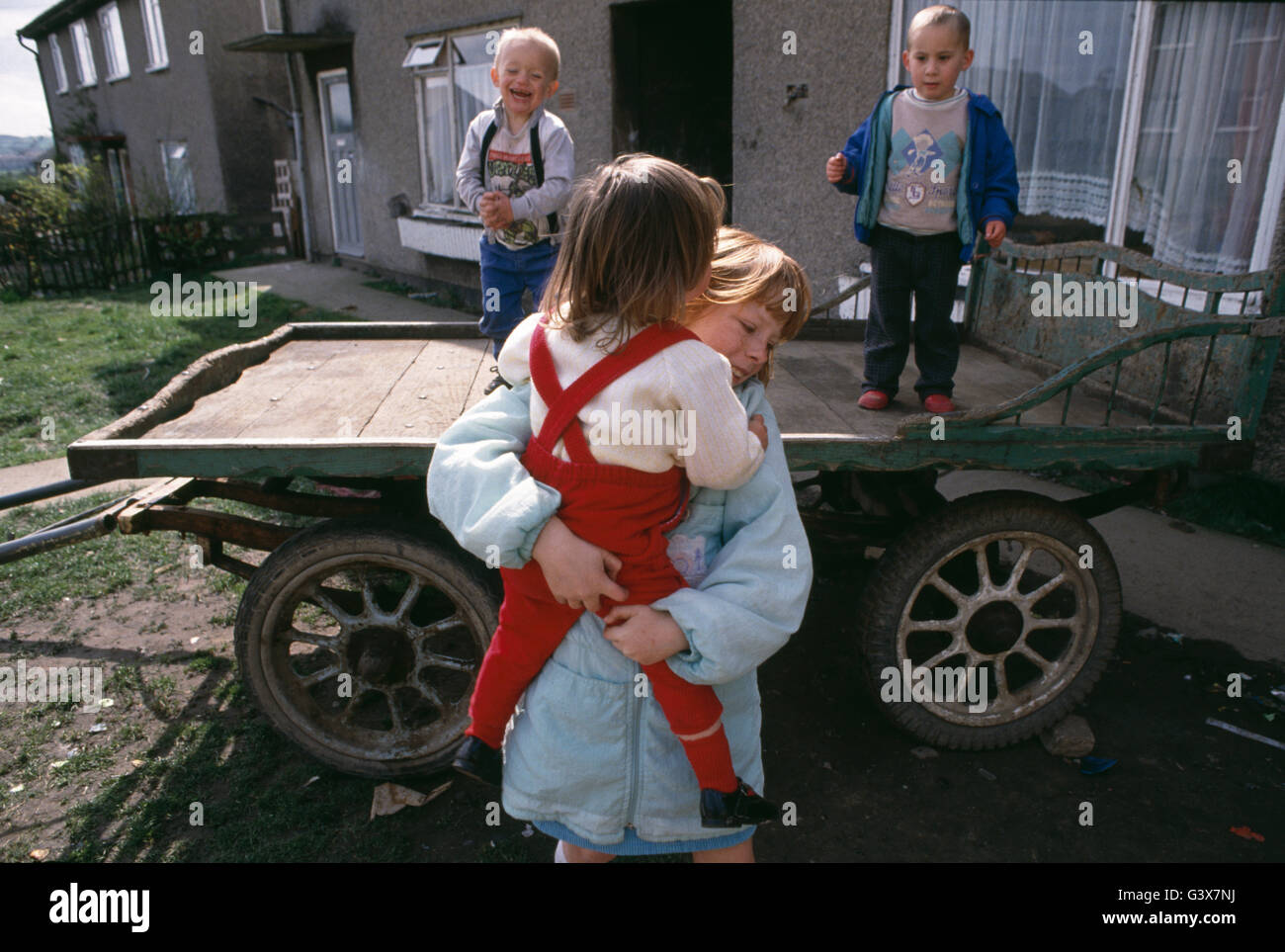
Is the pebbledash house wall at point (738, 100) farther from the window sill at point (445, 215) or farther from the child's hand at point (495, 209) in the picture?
the child's hand at point (495, 209)

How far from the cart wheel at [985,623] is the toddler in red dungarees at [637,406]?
1335mm

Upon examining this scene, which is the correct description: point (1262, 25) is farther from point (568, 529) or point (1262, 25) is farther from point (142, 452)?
point (142, 452)

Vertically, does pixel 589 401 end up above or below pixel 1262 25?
below

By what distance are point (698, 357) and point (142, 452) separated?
5.91 feet

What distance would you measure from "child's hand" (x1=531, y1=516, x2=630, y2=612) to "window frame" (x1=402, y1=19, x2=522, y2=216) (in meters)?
9.12

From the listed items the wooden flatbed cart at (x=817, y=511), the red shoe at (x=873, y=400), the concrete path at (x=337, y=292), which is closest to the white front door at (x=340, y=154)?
the concrete path at (x=337, y=292)

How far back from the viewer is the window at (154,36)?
17281 mm

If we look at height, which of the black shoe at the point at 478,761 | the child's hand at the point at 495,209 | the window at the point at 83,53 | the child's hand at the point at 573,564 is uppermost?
the window at the point at 83,53

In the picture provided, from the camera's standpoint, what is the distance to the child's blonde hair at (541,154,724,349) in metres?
1.34

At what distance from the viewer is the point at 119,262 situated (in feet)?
46.0

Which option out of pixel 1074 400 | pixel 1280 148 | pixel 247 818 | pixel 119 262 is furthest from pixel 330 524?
pixel 119 262

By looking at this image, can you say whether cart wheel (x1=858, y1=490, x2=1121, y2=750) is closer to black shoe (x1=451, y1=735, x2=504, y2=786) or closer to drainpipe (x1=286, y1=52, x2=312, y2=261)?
black shoe (x1=451, y1=735, x2=504, y2=786)

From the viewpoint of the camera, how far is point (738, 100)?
725 cm

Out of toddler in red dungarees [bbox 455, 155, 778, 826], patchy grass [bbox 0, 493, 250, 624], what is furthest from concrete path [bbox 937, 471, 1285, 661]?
patchy grass [bbox 0, 493, 250, 624]
